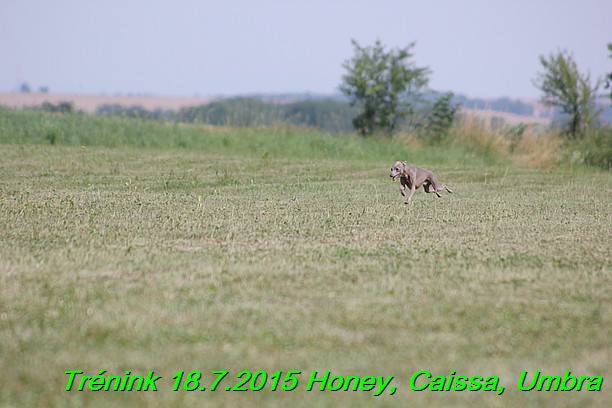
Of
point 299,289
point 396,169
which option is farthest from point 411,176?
point 299,289

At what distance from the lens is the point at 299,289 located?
5.52m

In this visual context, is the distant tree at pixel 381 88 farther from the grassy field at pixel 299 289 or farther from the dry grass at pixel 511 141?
the grassy field at pixel 299 289

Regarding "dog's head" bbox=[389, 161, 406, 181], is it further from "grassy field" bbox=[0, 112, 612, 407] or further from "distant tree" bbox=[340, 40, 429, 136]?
"distant tree" bbox=[340, 40, 429, 136]

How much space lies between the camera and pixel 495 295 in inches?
215

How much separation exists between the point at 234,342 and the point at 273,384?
0.61 meters

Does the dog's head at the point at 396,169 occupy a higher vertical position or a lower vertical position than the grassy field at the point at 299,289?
higher

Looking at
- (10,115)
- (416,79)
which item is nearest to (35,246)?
(10,115)

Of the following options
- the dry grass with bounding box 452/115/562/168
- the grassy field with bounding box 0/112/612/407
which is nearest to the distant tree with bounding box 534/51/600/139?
the dry grass with bounding box 452/115/562/168

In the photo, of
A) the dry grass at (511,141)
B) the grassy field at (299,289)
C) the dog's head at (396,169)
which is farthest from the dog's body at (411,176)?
the dry grass at (511,141)

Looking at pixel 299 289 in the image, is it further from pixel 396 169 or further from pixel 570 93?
pixel 570 93

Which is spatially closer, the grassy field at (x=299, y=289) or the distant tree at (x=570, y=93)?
the grassy field at (x=299, y=289)

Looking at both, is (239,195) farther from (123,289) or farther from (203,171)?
(123,289)

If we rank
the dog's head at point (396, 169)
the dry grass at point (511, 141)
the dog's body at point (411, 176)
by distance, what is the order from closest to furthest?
the dog's head at point (396, 169)
the dog's body at point (411, 176)
the dry grass at point (511, 141)

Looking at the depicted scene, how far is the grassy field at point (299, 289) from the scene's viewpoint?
4.04 metres
